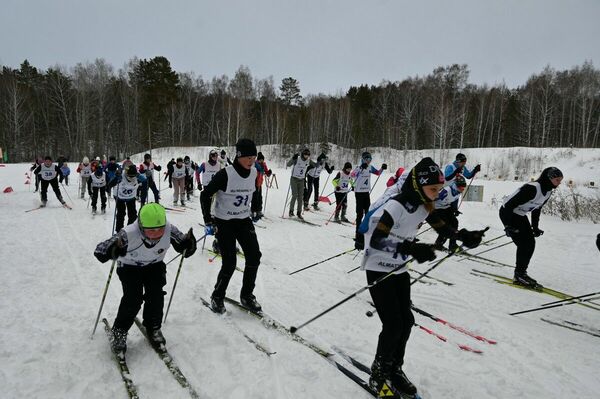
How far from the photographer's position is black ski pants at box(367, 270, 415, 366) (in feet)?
9.04

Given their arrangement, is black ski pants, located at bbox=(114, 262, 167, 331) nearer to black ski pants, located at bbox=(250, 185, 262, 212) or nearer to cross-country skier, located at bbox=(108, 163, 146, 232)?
cross-country skier, located at bbox=(108, 163, 146, 232)

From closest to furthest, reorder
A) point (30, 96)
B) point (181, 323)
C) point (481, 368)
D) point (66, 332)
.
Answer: point (481, 368)
point (66, 332)
point (181, 323)
point (30, 96)

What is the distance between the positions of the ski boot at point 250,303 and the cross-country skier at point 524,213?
4.04m

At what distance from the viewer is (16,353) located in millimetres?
3332

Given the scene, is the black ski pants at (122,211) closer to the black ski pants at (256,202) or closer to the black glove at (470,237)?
the black ski pants at (256,202)

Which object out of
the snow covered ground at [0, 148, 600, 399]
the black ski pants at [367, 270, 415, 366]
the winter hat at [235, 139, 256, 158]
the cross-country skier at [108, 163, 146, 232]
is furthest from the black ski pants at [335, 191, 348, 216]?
the black ski pants at [367, 270, 415, 366]

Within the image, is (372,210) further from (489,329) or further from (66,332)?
(66,332)

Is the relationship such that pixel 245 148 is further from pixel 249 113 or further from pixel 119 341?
pixel 249 113

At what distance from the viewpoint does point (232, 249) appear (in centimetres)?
431

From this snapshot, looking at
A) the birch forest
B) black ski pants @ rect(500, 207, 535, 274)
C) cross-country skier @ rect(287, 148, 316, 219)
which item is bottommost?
black ski pants @ rect(500, 207, 535, 274)

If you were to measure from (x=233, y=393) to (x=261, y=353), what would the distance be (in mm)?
598

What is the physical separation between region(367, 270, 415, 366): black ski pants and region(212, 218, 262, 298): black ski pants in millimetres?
1858

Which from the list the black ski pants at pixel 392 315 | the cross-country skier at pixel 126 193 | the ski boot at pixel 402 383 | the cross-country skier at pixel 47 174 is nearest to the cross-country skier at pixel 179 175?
the cross-country skier at pixel 47 174

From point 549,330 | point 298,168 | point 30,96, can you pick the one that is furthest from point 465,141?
point 30,96
